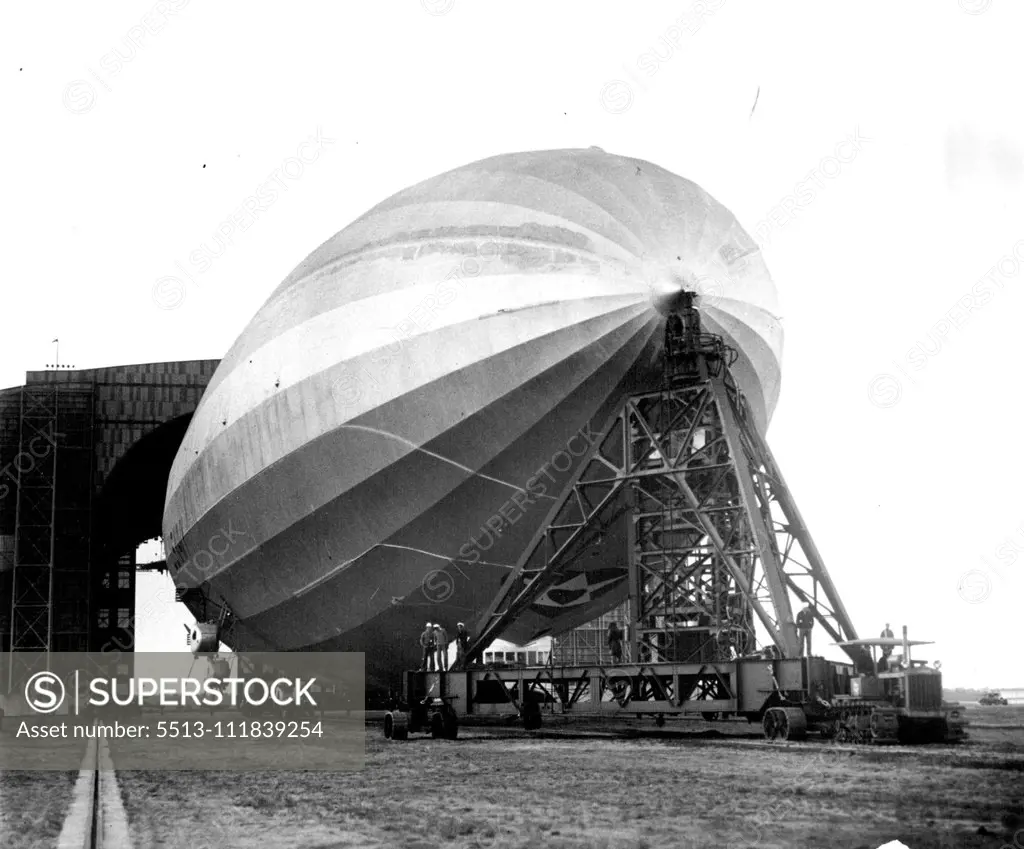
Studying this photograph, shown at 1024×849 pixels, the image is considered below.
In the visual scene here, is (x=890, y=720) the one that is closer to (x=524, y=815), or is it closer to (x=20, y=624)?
(x=524, y=815)

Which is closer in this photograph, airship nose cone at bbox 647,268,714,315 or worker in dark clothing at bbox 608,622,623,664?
airship nose cone at bbox 647,268,714,315

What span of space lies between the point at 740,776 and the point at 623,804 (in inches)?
124

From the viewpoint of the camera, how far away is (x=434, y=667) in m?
26.8

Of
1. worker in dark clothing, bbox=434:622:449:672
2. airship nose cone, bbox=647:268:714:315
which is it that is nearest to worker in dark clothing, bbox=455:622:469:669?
worker in dark clothing, bbox=434:622:449:672

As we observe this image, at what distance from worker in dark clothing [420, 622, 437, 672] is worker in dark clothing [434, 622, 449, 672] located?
10 centimetres

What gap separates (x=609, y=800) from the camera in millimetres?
13195

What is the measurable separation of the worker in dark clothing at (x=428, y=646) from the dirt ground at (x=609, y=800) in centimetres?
510

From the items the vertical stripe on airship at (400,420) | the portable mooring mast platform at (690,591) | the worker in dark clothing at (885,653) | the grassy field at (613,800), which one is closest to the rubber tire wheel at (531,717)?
the portable mooring mast platform at (690,591)

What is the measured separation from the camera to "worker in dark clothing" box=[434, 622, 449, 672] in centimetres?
2622

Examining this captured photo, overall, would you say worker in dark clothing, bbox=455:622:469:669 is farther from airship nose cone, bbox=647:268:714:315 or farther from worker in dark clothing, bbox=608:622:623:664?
airship nose cone, bbox=647:268:714:315

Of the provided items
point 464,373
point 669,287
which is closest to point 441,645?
point 464,373

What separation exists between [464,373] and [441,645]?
610 centimetres

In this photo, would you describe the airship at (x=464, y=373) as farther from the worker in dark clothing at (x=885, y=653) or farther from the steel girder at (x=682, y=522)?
the worker in dark clothing at (x=885, y=653)

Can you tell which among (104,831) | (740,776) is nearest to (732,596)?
(740,776)
